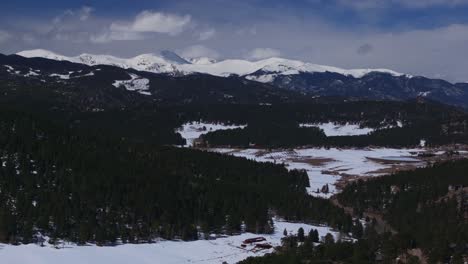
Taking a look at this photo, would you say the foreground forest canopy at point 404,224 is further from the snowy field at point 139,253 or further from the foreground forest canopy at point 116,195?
the foreground forest canopy at point 116,195

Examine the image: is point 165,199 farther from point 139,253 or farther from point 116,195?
point 139,253

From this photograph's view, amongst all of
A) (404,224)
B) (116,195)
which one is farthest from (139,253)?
(404,224)

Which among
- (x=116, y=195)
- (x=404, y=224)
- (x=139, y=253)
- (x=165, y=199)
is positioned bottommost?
(x=139, y=253)

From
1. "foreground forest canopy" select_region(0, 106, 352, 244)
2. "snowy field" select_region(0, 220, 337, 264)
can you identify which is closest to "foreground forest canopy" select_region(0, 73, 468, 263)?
"foreground forest canopy" select_region(0, 106, 352, 244)

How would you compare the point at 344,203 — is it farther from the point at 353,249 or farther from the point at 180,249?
the point at 353,249

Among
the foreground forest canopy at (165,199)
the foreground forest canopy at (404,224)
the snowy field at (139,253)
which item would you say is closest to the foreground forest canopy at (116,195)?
the foreground forest canopy at (165,199)

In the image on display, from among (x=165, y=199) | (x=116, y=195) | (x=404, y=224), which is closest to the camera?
(x=404, y=224)

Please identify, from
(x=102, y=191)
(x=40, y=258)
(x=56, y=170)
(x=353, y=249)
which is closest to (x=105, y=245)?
(x=40, y=258)

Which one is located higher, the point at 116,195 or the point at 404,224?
the point at 116,195
